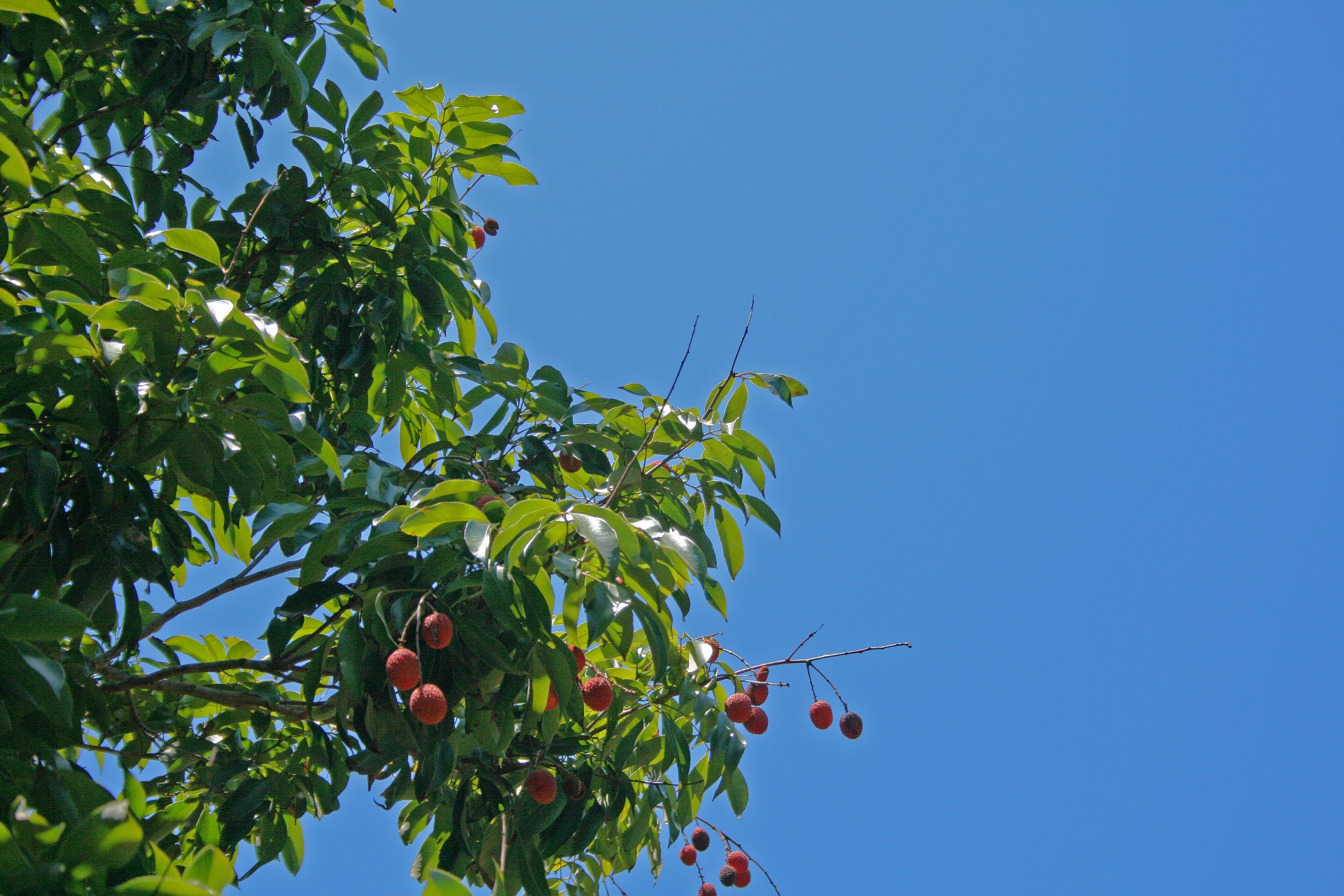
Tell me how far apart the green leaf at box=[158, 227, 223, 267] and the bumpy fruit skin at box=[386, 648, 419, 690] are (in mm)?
732

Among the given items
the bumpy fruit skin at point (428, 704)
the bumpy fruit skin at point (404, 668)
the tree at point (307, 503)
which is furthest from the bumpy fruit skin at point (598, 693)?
the bumpy fruit skin at point (404, 668)

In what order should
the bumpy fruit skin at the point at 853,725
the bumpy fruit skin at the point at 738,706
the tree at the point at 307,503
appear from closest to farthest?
the tree at the point at 307,503
the bumpy fruit skin at the point at 738,706
the bumpy fruit skin at the point at 853,725

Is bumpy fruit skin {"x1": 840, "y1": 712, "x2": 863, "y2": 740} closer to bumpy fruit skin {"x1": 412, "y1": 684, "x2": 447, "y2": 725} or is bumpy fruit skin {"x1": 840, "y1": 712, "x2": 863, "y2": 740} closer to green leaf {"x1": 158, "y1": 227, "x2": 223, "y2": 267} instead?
bumpy fruit skin {"x1": 412, "y1": 684, "x2": 447, "y2": 725}

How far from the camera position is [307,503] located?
2.18 m

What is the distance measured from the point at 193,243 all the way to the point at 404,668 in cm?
82

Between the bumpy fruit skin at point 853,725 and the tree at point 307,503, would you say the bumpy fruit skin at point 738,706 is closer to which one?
the tree at point 307,503

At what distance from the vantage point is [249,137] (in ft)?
9.53

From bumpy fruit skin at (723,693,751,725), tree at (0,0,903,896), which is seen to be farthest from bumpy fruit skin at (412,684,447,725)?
bumpy fruit skin at (723,693,751,725)

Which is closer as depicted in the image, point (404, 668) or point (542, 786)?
point (404, 668)

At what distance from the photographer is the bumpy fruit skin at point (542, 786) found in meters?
2.08

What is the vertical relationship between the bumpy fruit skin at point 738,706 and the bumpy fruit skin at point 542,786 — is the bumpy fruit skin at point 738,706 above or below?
above

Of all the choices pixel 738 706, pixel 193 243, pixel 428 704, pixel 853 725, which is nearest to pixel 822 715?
pixel 853 725

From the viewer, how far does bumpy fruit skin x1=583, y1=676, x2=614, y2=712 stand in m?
2.09

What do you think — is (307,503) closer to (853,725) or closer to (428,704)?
(428,704)
